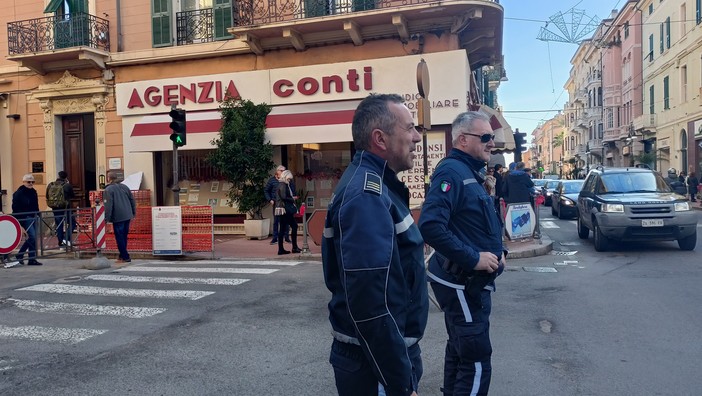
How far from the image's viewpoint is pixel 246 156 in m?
15.2

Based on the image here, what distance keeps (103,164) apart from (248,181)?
504 centimetres

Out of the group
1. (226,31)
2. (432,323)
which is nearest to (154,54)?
(226,31)

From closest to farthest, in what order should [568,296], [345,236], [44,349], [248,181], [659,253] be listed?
[345,236]
[44,349]
[568,296]
[659,253]
[248,181]

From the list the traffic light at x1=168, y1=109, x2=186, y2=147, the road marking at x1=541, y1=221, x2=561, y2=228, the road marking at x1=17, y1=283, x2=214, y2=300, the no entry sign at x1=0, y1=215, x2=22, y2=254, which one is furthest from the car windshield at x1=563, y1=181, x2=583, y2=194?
the no entry sign at x1=0, y1=215, x2=22, y2=254

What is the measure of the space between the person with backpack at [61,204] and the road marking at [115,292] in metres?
3.90

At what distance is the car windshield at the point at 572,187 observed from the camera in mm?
21594

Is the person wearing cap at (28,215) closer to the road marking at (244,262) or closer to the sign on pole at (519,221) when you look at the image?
the road marking at (244,262)

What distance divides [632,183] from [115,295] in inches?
409

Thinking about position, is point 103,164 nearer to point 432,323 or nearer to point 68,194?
point 68,194

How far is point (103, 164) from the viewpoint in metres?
17.6

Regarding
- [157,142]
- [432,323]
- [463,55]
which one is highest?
[463,55]

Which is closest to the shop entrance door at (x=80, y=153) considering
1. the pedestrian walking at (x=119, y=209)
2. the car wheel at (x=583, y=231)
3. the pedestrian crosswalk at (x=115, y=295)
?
the pedestrian walking at (x=119, y=209)

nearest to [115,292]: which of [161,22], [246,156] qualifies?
[246,156]

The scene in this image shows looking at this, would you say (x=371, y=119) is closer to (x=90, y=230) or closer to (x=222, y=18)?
(x=90, y=230)
